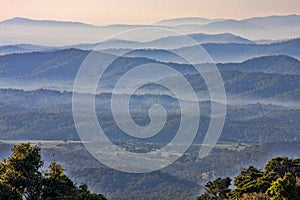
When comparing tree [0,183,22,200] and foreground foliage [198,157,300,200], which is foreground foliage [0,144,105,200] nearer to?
tree [0,183,22,200]

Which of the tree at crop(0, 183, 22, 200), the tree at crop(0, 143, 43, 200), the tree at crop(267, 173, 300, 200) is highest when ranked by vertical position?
the tree at crop(0, 143, 43, 200)

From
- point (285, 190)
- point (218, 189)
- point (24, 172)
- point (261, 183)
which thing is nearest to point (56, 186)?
point (24, 172)

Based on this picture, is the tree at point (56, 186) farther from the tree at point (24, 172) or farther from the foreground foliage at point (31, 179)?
the tree at point (24, 172)

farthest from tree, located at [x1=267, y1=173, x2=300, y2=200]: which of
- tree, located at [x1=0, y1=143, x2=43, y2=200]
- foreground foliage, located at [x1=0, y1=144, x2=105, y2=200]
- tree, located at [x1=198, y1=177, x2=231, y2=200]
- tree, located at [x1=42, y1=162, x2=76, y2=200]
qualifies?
tree, located at [x1=198, y1=177, x2=231, y2=200]

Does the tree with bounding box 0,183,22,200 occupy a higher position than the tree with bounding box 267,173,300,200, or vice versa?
the tree with bounding box 267,173,300,200

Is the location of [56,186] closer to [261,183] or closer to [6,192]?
[6,192]

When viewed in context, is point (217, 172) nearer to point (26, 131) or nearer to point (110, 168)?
point (110, 168)
